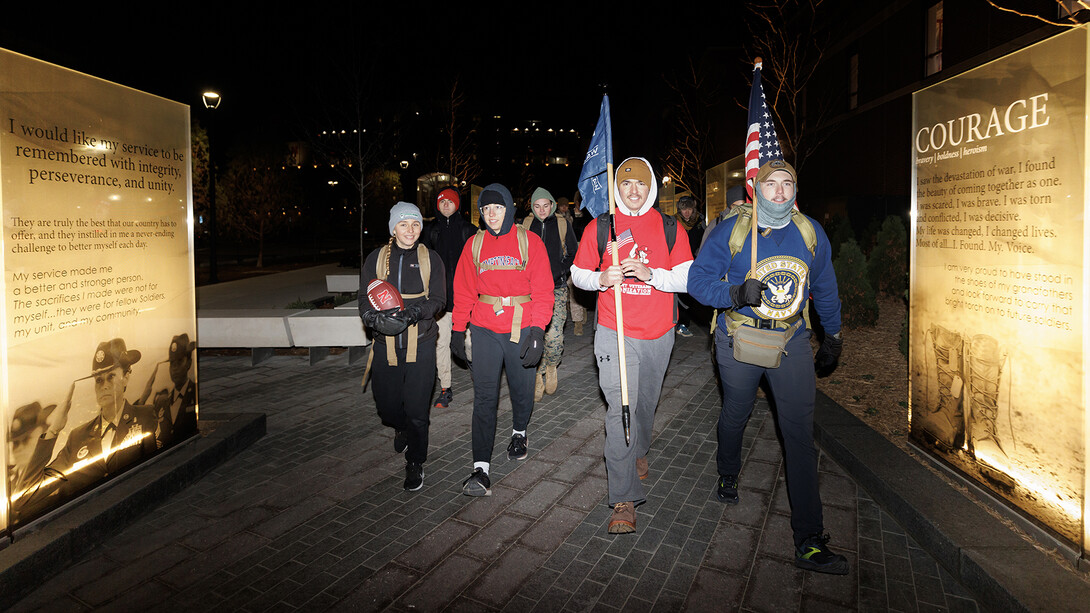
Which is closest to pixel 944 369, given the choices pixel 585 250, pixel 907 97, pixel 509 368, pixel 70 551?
pixel 585 250

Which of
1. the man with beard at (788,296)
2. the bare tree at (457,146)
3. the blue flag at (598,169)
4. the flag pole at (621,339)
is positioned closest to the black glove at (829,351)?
the man with beard at (788,296)

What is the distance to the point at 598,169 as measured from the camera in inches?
179

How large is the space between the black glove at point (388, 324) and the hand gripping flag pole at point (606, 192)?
1.64m

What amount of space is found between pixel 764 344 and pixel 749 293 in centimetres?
36

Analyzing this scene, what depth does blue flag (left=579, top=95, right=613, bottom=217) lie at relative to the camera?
4.51 metres

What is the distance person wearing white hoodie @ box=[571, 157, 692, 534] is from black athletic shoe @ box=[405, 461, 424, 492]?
153 centimetres

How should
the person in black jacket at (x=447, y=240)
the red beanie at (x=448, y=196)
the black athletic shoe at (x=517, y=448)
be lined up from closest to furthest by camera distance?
the black athletic shoe at (x=517, y=448)
the person in black jacket at (x=447, y=240)
the red beanie at (x=448, y=196)

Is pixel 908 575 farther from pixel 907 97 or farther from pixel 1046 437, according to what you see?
pixel 907 97

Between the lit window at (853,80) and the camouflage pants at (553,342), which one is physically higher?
the lit window at (853,80)

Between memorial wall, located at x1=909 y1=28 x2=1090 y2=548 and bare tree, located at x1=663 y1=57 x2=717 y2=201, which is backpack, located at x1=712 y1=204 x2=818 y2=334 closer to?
memorial wall, located at x1=909 y1=28 x2=1090 y2=548

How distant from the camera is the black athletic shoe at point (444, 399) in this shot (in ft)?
24.2

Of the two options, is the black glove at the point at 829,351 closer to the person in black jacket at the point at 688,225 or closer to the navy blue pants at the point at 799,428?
the navy blue pants at the point at 799,428

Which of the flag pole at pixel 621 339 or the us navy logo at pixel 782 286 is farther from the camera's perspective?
the flag pole at pixel 621 339

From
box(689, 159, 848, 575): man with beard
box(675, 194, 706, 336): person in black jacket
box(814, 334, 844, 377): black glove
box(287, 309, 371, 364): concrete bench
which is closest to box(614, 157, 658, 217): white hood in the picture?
box(689, 159, 848, 575): man with beard
